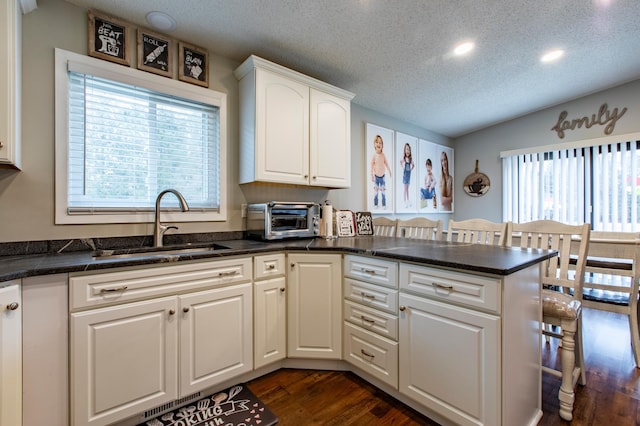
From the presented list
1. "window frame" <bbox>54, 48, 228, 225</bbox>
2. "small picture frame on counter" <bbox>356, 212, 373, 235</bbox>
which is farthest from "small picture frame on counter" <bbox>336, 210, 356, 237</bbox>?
"window frame" <bbox>54, 48, 228, 225</bbox>

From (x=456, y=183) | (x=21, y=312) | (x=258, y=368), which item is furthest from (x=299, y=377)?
(x=456, y=183)

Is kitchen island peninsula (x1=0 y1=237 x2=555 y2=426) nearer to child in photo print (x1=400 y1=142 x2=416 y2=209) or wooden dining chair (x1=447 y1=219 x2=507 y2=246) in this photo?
wooden dining chair (x1=447 y1=219 x2=507 y2=246)

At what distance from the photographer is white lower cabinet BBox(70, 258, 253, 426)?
136 centimetres

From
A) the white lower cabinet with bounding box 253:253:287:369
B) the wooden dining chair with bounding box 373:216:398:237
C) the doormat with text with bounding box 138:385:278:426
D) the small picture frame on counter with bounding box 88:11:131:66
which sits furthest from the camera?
the wooden dining chair with bounding box 373:216:398:237

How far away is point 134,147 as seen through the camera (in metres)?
1.99

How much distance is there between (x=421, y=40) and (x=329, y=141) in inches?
43.3

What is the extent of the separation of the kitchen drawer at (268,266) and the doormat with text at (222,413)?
2.40 feet

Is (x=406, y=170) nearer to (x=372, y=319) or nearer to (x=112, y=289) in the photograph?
(x=372, y=319)

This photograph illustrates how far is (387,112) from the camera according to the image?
3.70 m

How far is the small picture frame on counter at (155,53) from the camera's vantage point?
1.97 meters

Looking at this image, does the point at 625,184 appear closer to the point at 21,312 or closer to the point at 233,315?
the point at 233,315

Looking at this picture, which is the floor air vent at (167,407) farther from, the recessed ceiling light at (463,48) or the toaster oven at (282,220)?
the recessed ceiling light at (463,48)

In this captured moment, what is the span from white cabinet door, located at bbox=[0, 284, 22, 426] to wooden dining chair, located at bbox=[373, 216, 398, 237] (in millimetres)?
2726

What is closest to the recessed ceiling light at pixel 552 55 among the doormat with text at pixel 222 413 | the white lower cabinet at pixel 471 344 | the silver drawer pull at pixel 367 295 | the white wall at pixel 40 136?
the white lower cabinet at pixel 471 344
